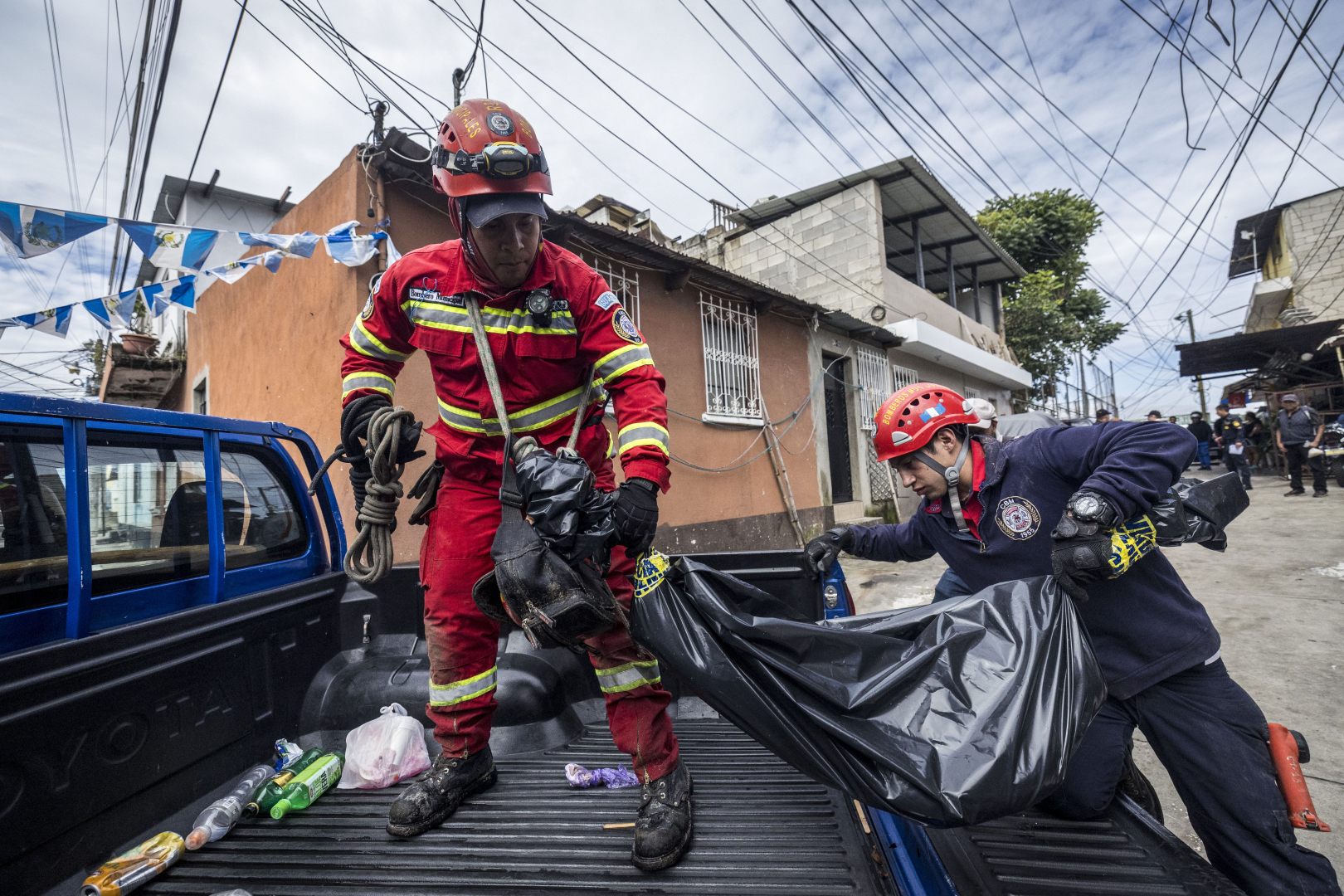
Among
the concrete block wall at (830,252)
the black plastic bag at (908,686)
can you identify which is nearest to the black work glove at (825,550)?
the black plastic bag at (908,686)

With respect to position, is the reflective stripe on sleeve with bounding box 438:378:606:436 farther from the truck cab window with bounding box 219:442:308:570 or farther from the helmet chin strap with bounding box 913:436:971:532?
the helmet chin strap with bounding box 913:436:971:532

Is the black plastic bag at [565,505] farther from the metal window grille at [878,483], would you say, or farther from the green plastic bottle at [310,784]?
the metal window grille at [878,483]

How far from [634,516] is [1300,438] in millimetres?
12825

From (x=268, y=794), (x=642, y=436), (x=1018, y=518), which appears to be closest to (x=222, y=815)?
(x=268, y=794)

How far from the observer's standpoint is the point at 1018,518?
1.83 meters

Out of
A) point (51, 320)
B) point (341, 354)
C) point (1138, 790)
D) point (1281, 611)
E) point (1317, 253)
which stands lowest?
point (1281, 611)

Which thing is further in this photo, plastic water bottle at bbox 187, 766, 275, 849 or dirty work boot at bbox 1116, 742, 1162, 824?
dirty work boot at bbox 1116, 742, 1162, 824

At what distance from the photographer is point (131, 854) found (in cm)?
155

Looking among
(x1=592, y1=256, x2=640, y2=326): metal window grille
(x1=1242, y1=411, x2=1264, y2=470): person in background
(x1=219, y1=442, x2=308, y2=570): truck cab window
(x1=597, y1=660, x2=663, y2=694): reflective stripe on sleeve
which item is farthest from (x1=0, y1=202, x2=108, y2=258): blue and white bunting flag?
(x1=1242, y1=411, x2=1264, y2=470): person in background

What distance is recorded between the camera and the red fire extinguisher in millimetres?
1474

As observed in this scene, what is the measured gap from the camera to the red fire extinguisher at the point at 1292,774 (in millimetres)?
1474

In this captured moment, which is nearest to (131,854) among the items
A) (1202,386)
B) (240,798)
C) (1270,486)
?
(240,798)

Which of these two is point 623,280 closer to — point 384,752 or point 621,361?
point 621,361

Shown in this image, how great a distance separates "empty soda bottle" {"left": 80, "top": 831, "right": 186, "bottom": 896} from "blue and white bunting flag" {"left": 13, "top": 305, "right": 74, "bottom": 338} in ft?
14.5
